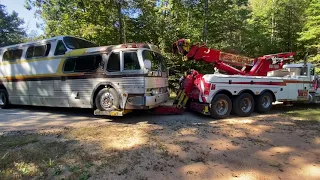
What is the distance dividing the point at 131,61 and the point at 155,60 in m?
1.13

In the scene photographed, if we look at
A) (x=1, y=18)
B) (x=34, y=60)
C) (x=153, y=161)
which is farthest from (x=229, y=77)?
(x=1, y=18)

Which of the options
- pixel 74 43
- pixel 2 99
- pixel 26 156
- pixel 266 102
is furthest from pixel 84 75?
pixel 266 102

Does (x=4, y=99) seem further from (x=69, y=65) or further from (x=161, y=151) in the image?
(x=161, y=151)

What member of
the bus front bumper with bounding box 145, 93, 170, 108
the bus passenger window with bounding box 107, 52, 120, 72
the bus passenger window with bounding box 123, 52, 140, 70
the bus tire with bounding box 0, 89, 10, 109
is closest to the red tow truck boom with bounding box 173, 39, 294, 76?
the bus front bumper with bounding box 145, 93, 170, 108

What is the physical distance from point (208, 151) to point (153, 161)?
1.20m

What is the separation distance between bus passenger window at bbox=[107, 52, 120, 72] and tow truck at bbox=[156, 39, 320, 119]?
2.25m

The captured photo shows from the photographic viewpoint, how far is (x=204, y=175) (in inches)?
162

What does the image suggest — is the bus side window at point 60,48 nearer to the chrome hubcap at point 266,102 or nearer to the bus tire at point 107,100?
the bus tire at point 107,100

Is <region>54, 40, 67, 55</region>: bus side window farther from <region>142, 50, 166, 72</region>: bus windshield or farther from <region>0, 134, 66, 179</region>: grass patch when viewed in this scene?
<region>0, 134, 66, 179</region>: grass patch

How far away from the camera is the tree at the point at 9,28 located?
4156 cm

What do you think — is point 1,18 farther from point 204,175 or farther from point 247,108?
point 204,175

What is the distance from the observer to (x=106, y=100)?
311 inches

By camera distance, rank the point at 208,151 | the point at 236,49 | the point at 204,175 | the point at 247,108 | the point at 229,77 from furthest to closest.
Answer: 1. the point at 236,49
2. the point at 247,108
3. the point at 229,77
4. the point at 208,151
5. the point at 204,175

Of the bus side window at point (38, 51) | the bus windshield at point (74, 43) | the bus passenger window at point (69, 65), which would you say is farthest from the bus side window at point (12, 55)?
the bus passenger window at point (69, 65)
